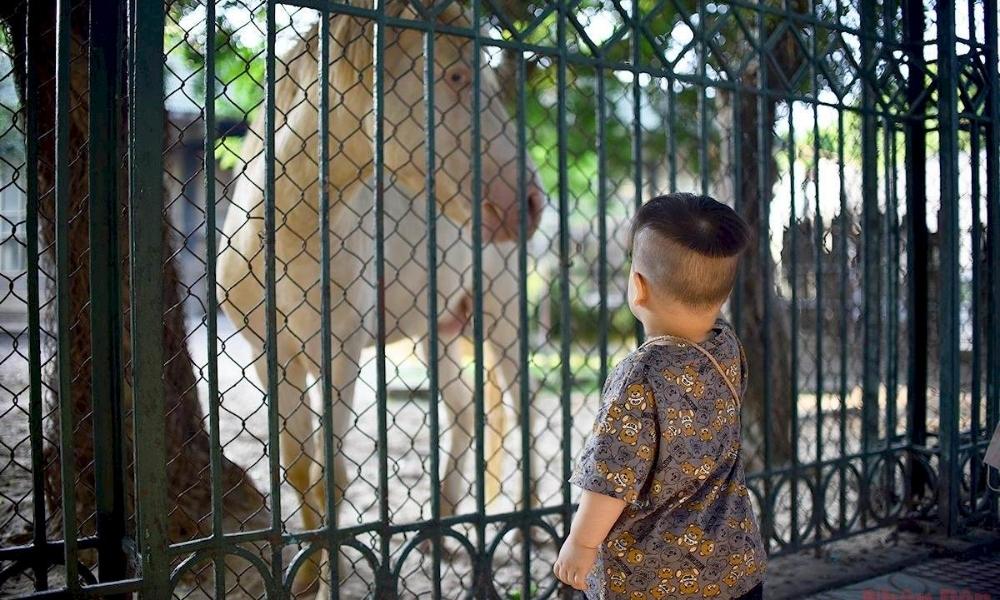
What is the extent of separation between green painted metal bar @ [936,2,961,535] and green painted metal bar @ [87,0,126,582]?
3528mm

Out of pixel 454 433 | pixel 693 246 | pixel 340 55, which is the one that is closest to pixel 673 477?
pixel 693 246

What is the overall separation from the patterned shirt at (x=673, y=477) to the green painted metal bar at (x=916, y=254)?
8.25ft

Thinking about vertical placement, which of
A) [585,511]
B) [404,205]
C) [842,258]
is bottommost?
[585,511]

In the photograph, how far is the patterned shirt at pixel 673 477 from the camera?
6.03 ft

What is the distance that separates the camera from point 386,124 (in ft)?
11.9

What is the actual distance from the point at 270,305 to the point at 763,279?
2.13m

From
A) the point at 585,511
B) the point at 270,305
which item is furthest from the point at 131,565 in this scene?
the point at 585,511

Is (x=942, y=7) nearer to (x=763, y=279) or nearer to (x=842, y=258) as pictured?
(x=842, y=258)

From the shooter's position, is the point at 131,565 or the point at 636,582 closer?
the point at 636,582

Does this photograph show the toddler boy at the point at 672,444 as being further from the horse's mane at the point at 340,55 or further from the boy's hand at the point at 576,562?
the horse's mane at the point at 340,55

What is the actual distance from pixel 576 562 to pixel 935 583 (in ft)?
7.69

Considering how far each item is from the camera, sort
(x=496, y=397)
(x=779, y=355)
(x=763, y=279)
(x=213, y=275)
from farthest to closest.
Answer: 1. (x=496, y=397)
2. (x=779, y=355)
3. (x=763, y=279)
4. (x=213, y=275)

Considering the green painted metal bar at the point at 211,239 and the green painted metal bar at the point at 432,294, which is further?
the green painted metal bar at the point at 432,294

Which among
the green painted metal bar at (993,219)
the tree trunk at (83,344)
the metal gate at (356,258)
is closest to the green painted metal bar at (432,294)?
the metal gate at (356,258)
